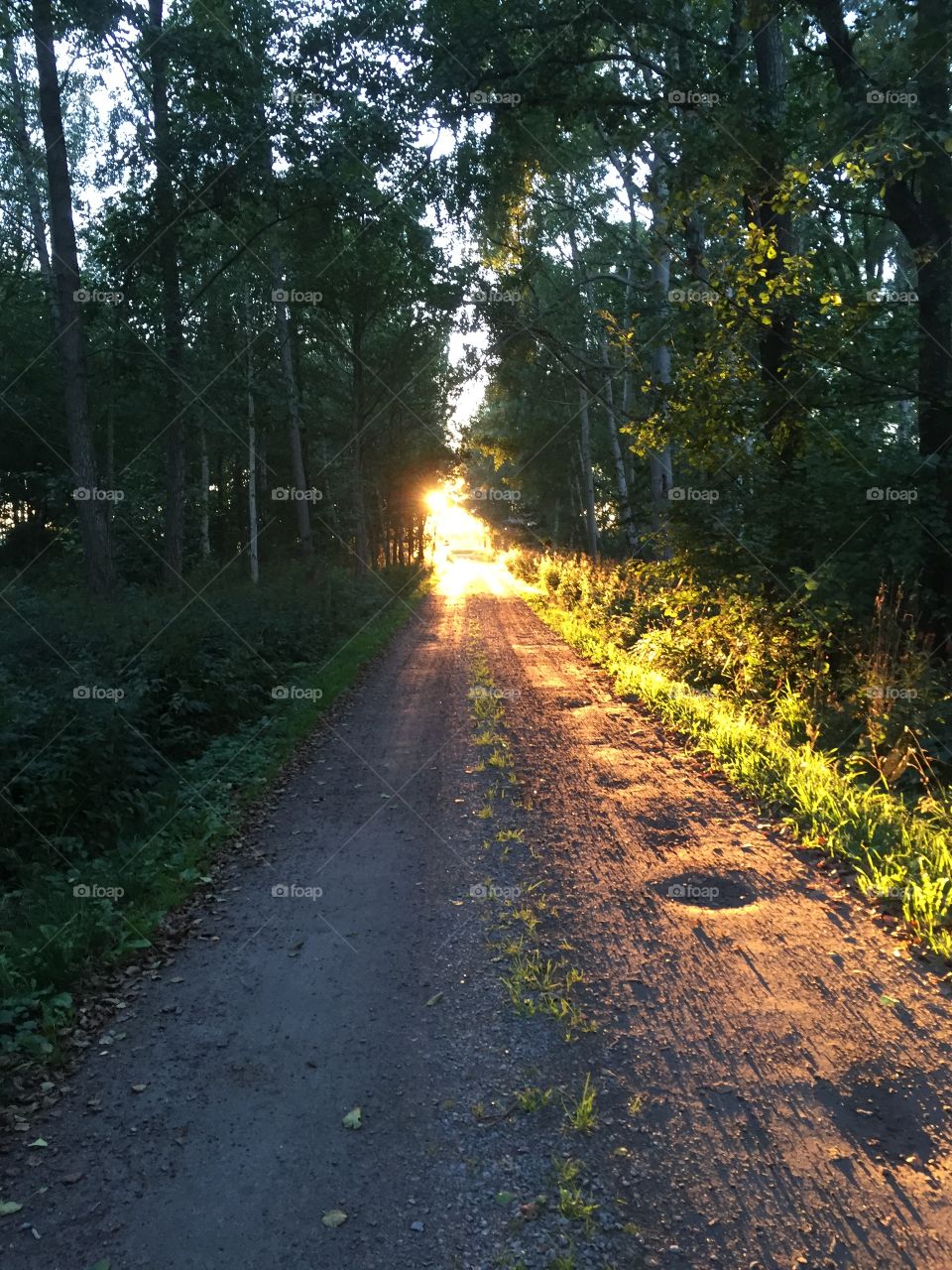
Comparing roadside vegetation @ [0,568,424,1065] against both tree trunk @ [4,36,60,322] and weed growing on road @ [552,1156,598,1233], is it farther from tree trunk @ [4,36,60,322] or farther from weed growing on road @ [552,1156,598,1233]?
tree trunk @ [4,36,60,322]

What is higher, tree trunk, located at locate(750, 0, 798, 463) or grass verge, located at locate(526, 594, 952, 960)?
tree trunk, located at locate(750, 0, 798, 463)

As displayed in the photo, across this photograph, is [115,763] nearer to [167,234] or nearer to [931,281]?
[931,281]

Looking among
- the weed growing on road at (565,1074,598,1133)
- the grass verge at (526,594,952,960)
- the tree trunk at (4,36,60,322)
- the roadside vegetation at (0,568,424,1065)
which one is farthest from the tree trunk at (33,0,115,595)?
the weed growing on road at (565,1074,598,1133)

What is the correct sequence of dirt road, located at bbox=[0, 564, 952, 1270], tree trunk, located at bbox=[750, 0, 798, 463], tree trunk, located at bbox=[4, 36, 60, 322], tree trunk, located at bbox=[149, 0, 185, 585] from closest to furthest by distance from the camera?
dirt road, located at bbox=[0, 564, 952, 1270] → tree trunk, located at bbox=[750, 0, 798, 463] → tree trunk, located at bbox=[149, 0, 185, 585] → tree trunk, located at bbox=[4, 36, 60, 322]

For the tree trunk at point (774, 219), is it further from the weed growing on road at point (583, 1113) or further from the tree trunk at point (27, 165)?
the tree trunk at point (27, 165)

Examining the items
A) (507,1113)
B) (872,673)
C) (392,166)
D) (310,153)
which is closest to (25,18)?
(310,153)

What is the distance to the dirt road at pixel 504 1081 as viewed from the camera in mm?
2877

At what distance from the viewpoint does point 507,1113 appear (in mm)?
3516

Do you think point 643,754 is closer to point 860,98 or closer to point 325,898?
point 325,898

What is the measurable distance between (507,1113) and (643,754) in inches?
254

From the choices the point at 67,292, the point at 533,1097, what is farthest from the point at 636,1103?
the point at 67,292

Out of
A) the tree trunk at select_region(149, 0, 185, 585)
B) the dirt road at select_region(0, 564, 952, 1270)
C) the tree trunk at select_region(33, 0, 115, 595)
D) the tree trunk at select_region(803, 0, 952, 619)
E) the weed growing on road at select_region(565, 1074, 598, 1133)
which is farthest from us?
the tree trunk at select_region(149, 0, 185, 585)

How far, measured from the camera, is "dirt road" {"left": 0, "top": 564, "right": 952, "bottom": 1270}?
2877 mm

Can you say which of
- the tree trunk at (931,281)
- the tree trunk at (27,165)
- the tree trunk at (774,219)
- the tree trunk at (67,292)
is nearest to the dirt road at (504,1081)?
the tree trunk at (931,281)
